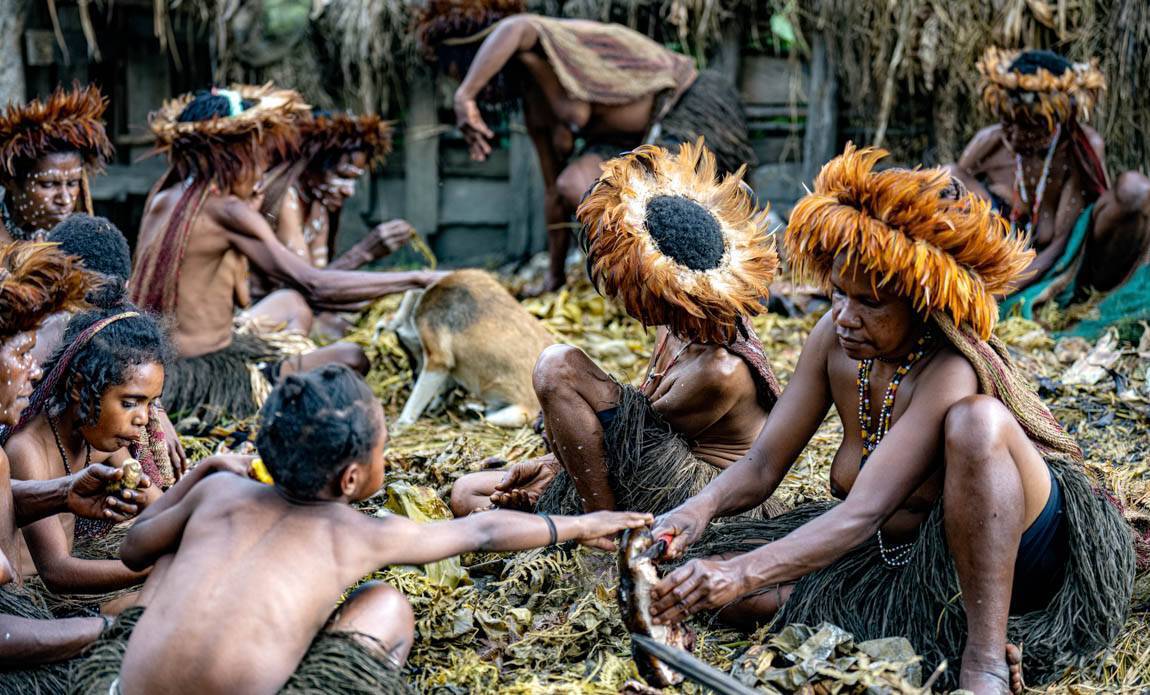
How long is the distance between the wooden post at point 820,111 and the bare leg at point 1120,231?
1969 mm

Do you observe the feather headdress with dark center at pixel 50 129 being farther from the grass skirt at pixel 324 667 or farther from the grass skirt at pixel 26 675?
the grass skirt at pixel 324 667

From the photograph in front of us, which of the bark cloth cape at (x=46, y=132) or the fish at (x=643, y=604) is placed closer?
the fish at (x=643, y=604)

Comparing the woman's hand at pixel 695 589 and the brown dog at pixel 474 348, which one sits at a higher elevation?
the woman's hand at pixel 695 589

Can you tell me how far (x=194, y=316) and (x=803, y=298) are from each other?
10.6 ft

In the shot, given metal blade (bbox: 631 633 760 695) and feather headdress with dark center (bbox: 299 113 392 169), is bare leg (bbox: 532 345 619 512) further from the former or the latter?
feather headdress with dark center (bbox: 299 113 392 169)

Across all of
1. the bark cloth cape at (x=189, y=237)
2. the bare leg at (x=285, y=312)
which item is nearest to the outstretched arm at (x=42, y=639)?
the bark cloth cape at (x=189, y=237)

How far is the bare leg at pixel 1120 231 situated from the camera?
19.7ft

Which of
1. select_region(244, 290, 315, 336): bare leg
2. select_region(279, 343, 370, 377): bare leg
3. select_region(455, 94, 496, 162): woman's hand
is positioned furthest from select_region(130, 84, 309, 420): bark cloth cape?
select_region(455, 94, 496, 162): woman's hand

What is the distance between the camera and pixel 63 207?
16.8ft

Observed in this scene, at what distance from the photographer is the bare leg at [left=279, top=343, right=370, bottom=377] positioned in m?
5.69

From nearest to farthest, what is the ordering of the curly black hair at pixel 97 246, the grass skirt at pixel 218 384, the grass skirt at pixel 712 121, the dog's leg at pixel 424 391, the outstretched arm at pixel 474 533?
1. the outstretched arm at pixel 474 533
2. the curly black hair at pixel 97 246
3. the grass skirt at pixel 218 384
4. the dog's leg at pixel 424 391
5. the grass skirt at pixel 712 121

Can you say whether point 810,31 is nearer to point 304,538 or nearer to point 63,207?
point 63,207

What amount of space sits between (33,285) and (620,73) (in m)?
4.07

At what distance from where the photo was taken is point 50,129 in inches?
Answer: 197
